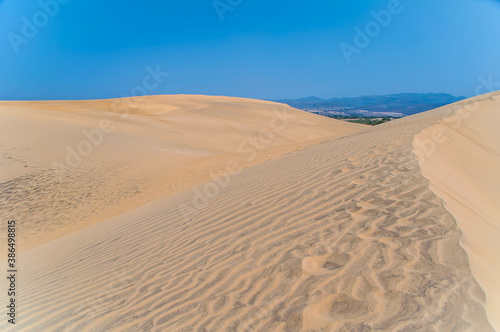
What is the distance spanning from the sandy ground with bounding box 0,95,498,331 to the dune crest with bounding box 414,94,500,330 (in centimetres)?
5

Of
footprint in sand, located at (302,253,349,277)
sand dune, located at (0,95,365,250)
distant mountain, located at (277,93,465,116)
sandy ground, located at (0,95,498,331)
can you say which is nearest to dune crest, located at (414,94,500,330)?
sandy ground, located at (0,95,498,331)

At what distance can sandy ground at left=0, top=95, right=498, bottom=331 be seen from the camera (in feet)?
7.43

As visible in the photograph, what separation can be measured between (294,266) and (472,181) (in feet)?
14.9

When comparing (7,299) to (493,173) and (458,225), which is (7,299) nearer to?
(458,225)

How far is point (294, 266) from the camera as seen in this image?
293cm

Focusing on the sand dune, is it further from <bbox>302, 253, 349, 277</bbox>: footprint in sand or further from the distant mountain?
the distant mountain

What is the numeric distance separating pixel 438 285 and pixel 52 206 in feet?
32.3

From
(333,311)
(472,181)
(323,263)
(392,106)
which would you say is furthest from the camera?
(392,106)

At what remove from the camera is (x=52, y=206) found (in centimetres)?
870

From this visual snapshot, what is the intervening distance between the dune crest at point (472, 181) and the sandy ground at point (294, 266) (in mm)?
53

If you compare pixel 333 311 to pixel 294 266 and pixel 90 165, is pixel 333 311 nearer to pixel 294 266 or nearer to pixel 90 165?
pixel 294 266

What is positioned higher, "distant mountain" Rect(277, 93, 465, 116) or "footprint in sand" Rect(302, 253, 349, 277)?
"distant mountain" Rect(277, 93, 465, 116)

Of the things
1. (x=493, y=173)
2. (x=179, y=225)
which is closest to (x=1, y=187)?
(x=179, y=225)

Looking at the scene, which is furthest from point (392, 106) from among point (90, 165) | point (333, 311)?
point (333, 311)
